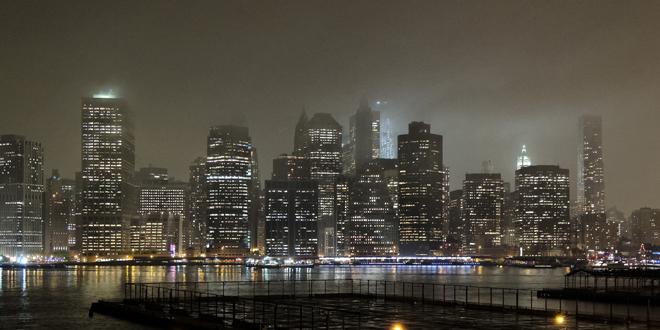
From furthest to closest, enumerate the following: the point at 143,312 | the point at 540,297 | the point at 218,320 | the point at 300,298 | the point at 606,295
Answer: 1. the point at 540,297
2. the point at 606,295
3. the point at 300,298
4. the point at 143,312
5. the point at 218,320

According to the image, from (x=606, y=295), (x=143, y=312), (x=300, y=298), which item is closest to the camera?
(x=143, y=312)

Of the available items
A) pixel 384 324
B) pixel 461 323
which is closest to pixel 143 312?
pixel 384 324

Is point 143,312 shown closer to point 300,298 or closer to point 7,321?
point 7,321

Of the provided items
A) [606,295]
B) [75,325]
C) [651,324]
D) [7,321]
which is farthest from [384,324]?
[606,295]

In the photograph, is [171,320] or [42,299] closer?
[171,320]

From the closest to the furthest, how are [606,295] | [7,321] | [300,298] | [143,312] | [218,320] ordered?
[218,320] → [143,312] → [7,321] → [300,298] → [606,295]

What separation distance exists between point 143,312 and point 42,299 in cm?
4010

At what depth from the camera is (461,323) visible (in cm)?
5031

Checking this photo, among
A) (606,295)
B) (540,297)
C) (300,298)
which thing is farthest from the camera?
(540,297)

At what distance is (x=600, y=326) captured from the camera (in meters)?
49.0

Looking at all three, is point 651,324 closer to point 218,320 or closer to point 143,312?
point 218,320

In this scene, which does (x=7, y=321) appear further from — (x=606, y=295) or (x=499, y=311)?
(x=606, y=295)

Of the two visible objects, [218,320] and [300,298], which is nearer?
[218,320]

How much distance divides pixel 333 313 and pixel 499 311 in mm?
11540
